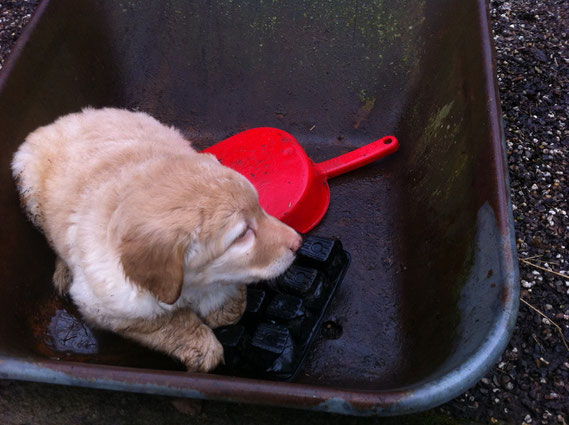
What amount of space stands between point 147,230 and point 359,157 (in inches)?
59.7

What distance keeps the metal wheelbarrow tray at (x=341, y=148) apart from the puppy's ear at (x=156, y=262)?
10.2 inches

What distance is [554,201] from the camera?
2564 mm

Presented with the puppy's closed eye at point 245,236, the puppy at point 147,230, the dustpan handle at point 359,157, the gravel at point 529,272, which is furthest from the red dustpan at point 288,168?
the gravel at point 529,272

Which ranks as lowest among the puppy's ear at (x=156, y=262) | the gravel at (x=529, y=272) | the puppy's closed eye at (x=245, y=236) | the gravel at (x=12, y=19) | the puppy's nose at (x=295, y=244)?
the gravel at (x=529, y=272)

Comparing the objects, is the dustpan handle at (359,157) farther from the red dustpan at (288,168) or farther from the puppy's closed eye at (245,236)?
the puppy's closed eye at (245,236)

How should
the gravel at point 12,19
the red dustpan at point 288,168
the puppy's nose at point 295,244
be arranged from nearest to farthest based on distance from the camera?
the puppy's nose at point 295,244, the red dustpan at point 288,168, the gravel at point 12,19

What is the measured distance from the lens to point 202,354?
68.9 inches

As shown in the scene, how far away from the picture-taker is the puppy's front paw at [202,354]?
5.71 feet

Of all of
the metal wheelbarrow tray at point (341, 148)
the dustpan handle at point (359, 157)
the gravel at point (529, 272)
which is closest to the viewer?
the metal wheelbarrow tray at point (341, 148)

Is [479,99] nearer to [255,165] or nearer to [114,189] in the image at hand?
[255,165]

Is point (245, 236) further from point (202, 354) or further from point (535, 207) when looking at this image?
point (535, 207)

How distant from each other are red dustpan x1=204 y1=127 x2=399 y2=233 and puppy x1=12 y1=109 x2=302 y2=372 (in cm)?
47

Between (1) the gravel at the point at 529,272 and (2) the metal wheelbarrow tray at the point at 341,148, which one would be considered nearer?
(2) the metal wheelbarrow tray at the point at 341,148

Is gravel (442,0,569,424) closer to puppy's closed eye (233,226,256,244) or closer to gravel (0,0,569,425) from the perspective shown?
gravel (0,0,569,425)
